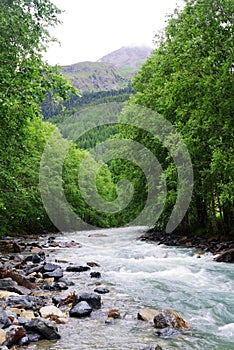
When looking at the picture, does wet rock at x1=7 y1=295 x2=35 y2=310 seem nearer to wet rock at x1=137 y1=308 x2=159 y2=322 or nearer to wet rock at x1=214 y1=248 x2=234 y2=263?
wet rock at x1=137 y1=308 x2=159 y2=322

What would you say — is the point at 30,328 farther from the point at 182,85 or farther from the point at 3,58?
the point at 182,85

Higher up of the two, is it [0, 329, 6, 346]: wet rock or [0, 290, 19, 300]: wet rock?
[0, 329, 6, 346]: wet rock

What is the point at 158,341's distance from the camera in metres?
6.69

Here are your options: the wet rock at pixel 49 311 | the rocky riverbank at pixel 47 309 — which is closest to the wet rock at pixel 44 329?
the rocky riverbank at pixel 47 309

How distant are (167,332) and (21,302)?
3.72 m

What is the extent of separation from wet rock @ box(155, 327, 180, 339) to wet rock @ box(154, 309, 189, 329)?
267 millimetres

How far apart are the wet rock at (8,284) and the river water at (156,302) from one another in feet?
5.42

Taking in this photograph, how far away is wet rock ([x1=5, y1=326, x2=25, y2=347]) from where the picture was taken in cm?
617

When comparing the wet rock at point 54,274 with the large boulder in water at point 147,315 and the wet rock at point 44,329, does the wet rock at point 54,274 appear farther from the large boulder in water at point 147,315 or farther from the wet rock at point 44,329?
the wet rock at point 44,329

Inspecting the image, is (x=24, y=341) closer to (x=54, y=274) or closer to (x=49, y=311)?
(x=49, y=311)

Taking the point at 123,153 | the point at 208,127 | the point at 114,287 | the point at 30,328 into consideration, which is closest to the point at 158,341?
the point at 30,328

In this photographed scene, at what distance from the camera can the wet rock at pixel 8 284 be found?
1012cm

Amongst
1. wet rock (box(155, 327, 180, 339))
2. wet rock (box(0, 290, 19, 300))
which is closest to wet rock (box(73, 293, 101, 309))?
wet rock (box(0, 290, 19, 300))

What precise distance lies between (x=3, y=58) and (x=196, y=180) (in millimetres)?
13565
